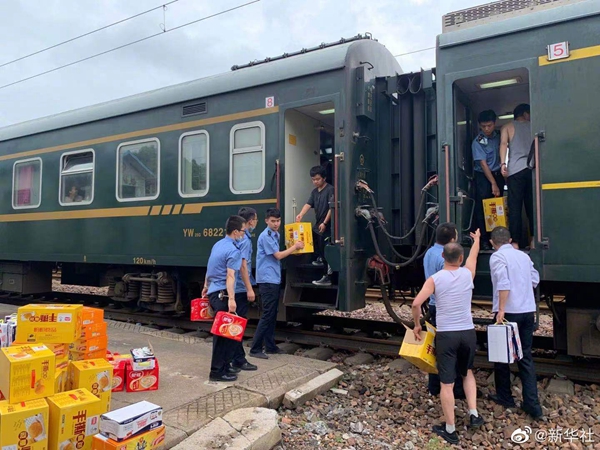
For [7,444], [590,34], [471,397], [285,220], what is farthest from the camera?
[285,220]

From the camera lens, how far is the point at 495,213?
5.28 meters

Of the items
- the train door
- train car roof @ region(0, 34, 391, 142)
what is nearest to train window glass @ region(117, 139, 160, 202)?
train car roof @ region(0, 34, 391, 142)

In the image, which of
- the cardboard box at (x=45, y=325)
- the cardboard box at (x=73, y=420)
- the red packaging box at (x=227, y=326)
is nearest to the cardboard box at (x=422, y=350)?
the red packaging box at (x=227, y=326)

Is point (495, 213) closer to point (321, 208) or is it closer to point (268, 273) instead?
point (321, 208)

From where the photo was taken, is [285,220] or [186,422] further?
[285,220]

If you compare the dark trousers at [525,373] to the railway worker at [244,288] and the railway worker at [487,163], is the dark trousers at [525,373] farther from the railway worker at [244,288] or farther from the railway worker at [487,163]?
the railway worker at [244,288]

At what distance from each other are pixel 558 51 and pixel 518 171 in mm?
1181

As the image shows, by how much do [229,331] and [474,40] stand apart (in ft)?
12.3

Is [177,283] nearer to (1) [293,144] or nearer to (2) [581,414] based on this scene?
(1) [293,144]

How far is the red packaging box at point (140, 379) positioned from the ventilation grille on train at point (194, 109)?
3.75 m

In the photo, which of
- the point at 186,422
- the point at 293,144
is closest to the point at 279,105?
the point at 293,144

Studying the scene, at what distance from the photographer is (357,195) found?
5.86 metres

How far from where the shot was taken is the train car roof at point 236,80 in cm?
593

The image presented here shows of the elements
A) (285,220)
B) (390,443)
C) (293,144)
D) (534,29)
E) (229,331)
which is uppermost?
(534,29)
